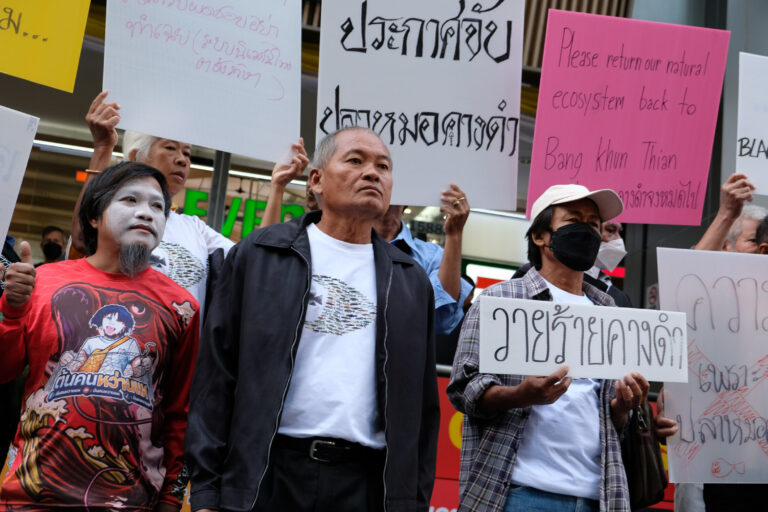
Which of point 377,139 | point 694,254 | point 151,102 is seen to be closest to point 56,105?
point 151,102

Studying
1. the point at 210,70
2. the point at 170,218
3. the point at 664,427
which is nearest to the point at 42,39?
the point at 210,70

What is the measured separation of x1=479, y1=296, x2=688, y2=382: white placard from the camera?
2777 millimetres

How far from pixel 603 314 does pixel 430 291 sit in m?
0.56

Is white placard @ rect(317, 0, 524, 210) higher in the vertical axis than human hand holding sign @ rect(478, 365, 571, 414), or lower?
higher

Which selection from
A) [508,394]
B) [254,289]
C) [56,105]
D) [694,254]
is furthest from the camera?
[56,105]

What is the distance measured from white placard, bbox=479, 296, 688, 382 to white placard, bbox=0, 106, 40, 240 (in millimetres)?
1459

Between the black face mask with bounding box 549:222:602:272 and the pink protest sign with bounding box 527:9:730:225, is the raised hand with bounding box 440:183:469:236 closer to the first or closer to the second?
the pink protest sign with bounding box 527:9:730:225

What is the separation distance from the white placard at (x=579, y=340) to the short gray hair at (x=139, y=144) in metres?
1.60

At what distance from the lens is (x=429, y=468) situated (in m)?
2.71

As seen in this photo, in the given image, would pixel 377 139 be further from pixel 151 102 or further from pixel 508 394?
pixel 151 102

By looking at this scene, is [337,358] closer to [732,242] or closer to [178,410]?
[178,410]

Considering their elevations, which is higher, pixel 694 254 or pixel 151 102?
pixel 151 102

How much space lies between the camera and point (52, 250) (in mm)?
6094

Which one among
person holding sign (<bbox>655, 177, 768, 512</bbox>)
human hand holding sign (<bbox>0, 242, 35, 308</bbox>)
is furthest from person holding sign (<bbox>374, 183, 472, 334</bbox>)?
human hand holding sign (<bbox>0, 242, 35, 308</bbox>)
